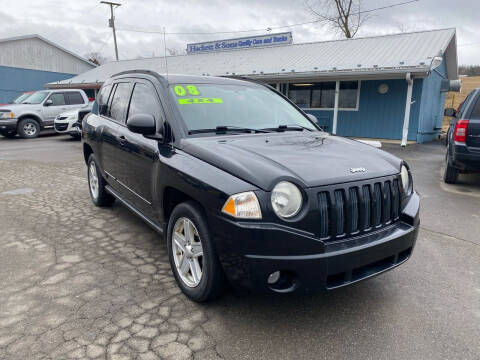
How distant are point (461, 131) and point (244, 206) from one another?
5592 mm

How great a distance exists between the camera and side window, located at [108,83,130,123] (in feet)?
13.5

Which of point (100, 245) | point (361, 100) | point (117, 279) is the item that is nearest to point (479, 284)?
point (117, 279)

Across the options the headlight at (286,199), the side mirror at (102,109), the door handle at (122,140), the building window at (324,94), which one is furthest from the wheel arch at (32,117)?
the headlight at (286,199)

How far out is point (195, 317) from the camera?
260 cm

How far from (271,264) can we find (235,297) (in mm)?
851

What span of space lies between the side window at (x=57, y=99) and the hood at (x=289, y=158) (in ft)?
46.1

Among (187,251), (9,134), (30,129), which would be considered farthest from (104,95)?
(9,134)

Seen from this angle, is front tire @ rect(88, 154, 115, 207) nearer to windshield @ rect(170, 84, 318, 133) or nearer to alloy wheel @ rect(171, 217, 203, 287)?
windshield @ rect(170, 84, 318, 133)

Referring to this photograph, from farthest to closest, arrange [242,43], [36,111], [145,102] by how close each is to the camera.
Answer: [242,43] < [36,111] < [145,102]

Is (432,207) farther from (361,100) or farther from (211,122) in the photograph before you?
(361,100)

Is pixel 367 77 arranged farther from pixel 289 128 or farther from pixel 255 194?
pixel 255 194

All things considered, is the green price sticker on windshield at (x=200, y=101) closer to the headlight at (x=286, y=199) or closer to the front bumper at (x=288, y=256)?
the front bumper at (x=288, y=256)

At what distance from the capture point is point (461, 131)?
6.21 m

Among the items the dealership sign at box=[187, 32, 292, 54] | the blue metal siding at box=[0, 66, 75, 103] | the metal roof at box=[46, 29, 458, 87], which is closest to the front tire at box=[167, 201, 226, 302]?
the metal roof at box=[46, 29, 458, 87]
